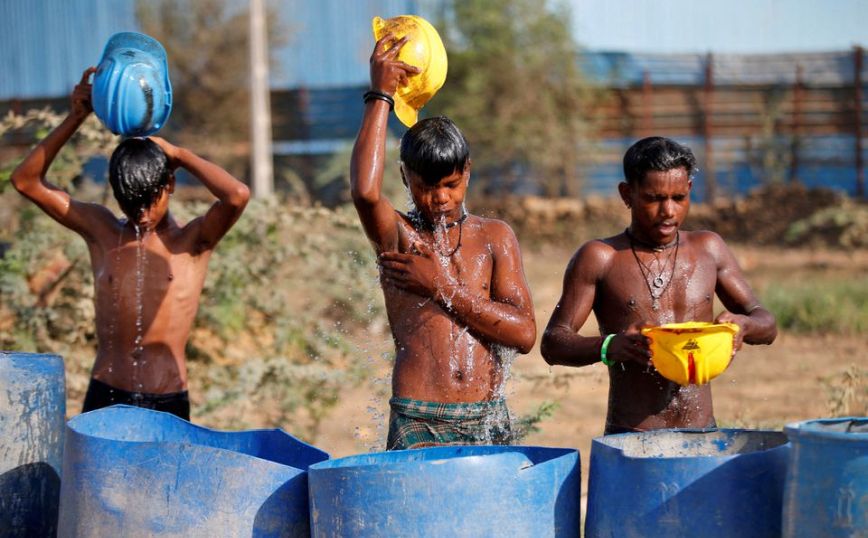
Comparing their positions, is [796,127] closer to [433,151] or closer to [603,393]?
[603,393]

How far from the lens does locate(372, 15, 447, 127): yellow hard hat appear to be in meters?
3.21

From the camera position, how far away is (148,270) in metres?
4.20

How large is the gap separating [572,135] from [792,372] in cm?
776

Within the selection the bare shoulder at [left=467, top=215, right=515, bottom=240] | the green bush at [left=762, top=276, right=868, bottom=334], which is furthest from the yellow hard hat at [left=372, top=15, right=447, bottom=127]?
the green bush at [left=762, top=276, right=868, bottom=334]

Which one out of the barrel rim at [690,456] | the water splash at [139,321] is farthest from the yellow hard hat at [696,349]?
the water splash at [139,321]

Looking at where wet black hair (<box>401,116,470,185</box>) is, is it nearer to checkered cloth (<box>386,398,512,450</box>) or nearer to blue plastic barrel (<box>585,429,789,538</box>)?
checkered cloth (<box>386,398,512,450</box>)

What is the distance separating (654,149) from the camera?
3346 millimetres

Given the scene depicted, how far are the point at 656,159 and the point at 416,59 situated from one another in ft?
2.58

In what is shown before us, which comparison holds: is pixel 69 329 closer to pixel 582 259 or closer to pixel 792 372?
pixel 582 259

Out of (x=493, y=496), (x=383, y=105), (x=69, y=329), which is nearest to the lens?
(x=493, y=496)

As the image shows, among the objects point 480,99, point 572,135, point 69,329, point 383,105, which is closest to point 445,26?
point 480,99

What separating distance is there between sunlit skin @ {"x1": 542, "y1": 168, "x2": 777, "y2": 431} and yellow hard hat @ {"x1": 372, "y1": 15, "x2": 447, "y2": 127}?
2.27 ft

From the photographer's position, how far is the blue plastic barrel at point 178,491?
2820 mm

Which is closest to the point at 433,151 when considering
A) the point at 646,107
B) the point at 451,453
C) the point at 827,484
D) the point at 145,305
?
the point at 451,453
